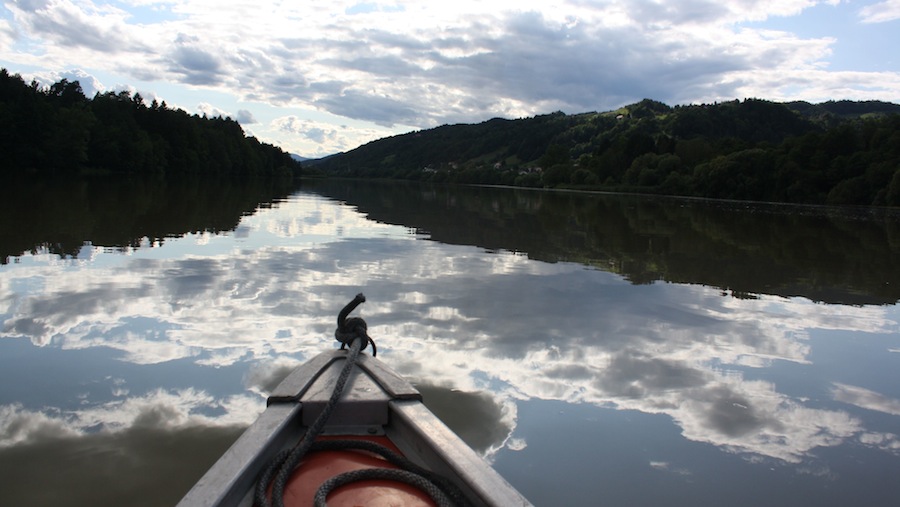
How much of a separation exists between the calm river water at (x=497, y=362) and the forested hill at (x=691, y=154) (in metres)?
57.7

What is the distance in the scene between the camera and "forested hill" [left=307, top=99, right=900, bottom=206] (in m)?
65.3

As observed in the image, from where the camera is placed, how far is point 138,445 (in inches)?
163

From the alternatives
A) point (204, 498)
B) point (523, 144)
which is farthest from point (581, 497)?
point (523, 144)

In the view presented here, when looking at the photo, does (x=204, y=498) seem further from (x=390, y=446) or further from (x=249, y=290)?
(x=249, y=290)

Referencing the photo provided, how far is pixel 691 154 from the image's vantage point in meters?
91.3

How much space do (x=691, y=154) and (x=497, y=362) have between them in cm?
9317

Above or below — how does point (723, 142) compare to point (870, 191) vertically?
above

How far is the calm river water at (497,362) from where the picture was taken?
407 cm

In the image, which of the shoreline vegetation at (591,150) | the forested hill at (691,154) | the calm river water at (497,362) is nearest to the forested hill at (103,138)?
the shoreline vegetation at (591,150)

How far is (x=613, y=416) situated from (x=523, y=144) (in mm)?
161029

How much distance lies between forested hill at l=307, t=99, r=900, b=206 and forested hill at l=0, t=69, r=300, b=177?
168 ft

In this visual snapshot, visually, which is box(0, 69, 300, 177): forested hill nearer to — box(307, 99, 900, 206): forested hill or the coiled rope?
box(307, 99, 900, 206): forested hill

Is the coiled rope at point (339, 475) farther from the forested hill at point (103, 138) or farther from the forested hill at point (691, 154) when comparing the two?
the forested hill at point (691, 154)

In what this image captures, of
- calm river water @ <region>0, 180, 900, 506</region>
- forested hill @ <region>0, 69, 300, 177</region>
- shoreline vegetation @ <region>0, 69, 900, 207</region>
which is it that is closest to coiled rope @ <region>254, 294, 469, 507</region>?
calm river water @ <region>0, 180, 900, 506</region>
